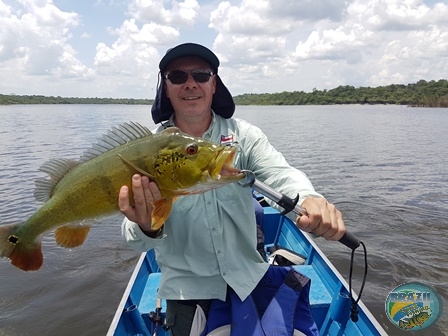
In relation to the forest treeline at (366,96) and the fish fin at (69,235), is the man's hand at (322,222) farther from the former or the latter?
the forest treeline at (366,96)

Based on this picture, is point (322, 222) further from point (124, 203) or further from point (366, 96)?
point (366, 96)

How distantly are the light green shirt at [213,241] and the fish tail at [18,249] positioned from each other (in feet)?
2.14

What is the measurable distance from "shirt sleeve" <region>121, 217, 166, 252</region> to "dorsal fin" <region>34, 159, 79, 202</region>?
613mm

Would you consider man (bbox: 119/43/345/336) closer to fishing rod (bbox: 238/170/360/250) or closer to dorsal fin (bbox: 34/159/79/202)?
fishing rod (bbox: 238/170/360/250)

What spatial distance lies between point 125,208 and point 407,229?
400 inches

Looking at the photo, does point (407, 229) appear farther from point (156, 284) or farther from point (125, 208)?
point (125, 208)

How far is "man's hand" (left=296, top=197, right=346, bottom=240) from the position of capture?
2.13 metres

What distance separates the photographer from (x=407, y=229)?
10.5 meters

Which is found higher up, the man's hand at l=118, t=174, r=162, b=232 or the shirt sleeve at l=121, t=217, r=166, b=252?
the man's hand at l=118, t=174, r=162, b=232

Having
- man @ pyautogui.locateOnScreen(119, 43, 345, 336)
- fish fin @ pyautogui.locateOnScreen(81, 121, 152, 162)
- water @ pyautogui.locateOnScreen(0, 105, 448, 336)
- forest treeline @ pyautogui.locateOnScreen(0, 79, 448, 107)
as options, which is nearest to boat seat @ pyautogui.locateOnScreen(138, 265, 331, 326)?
water @ pyautogui.locateOnScreen(0, 105, 448, 336)

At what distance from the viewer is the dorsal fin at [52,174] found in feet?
8.38

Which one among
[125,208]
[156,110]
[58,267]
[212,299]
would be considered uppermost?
[156,110]

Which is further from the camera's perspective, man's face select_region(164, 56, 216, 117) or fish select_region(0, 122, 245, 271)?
man's face select_region(164, 56, 216, 117)

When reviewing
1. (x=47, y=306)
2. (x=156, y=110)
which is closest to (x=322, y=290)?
(x=156, y=110)
